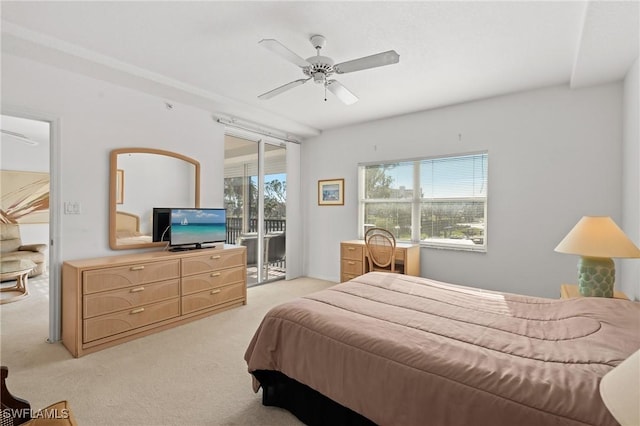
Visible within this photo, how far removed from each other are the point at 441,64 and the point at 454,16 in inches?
28.0

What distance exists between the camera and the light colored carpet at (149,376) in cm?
180

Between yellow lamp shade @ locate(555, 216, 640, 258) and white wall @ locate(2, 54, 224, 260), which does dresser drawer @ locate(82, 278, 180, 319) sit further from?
yellow lamp shade @ locate(555, 216, 640, 258)

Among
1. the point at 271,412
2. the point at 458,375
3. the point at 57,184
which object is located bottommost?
the point at 271,412

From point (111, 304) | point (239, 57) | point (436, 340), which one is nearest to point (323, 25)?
point (239, 57)

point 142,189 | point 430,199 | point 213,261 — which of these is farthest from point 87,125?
point 430,199

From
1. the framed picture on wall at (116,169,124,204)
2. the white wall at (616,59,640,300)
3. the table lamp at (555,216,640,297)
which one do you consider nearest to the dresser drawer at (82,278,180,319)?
the framed picture on wall at (116,169,124,204)

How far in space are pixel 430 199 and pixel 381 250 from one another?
99 centimetres

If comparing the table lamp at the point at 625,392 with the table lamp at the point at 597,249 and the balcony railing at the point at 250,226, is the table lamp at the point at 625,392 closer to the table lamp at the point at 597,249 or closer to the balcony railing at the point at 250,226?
the table lamp at the point at 597,249

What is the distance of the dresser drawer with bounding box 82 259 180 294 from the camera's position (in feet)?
8.29

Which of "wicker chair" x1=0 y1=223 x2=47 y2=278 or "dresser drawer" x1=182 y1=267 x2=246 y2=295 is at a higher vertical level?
"wicker chair" x1=0 y1=223 x2=47 y2=278

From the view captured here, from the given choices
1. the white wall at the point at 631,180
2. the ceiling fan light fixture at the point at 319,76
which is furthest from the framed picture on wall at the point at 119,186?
the white wall at the point at 631,180

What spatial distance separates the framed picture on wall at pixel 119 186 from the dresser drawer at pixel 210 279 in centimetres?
104

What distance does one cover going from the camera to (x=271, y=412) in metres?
1.83

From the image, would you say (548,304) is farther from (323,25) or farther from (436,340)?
(323,25)
